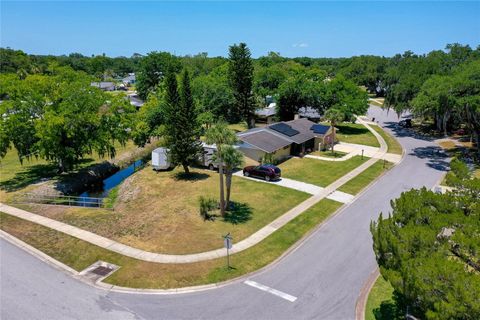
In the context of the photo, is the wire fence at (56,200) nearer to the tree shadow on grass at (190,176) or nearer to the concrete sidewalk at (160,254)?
the concrete sidewalk at (160,254)

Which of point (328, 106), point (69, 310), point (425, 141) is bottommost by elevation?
point (69, 310)

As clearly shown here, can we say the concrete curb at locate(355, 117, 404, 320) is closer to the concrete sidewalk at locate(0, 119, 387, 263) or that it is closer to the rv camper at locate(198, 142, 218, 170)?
the concrete sidewalk at locate(0, 119, 387, 263)

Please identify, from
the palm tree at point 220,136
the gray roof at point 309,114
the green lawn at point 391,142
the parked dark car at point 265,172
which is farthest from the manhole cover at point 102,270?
the gray roof at point 309,114

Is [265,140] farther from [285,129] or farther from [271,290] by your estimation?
[271,290]

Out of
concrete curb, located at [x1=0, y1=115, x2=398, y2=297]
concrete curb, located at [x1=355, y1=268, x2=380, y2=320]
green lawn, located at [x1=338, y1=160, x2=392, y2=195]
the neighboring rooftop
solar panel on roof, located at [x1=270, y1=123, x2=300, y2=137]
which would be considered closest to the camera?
concrete curb, located at [x1=355, y1=268, x2=380, y2=320]

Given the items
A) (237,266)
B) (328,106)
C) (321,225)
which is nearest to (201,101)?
(328,106)

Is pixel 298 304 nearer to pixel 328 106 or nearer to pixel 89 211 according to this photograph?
pixel 89 211

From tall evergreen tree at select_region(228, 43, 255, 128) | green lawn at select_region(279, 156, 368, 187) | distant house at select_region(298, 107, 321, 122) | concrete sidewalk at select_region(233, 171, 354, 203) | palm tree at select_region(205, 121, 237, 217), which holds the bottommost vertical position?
concrete sidewalk at select_region(233, 171, 354, 203)

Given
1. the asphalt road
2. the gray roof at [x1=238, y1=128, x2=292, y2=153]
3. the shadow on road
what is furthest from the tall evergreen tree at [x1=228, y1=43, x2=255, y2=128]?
the asphalt road
